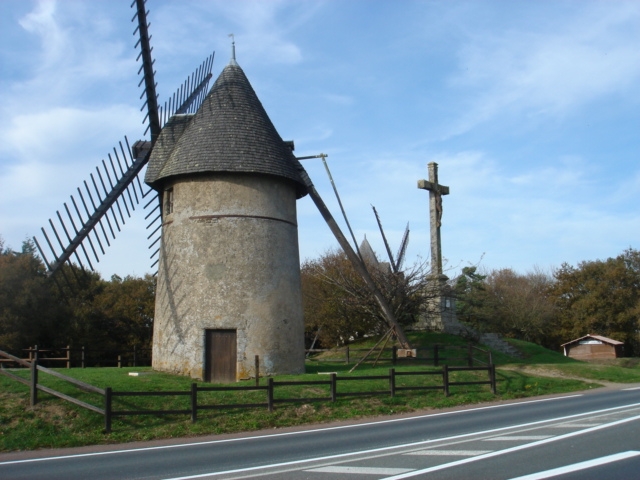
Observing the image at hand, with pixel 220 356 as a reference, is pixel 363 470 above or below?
below

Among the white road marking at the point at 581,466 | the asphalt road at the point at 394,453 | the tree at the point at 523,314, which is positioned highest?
the tree at the point at 523,314

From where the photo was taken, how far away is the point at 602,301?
5528 centimetres

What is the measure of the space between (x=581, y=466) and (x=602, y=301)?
50802mm

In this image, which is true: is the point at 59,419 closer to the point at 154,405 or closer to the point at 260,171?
the point at 154,405

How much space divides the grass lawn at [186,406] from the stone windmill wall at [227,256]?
1.24 m

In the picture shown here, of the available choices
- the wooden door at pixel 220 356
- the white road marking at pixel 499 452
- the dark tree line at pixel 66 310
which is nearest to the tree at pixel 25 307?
the dark tree line at pixel 66 310

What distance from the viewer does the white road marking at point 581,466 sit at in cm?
822

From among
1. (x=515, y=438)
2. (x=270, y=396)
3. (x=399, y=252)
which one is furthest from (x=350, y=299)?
(x=515, y=438)

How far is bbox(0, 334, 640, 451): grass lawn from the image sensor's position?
1387cm

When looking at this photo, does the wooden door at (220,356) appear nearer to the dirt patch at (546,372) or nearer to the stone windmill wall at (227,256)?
the stone windmill wall at (227,256)

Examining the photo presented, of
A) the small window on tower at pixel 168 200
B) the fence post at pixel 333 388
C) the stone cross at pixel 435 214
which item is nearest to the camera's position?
the fence post at pixel 333 388

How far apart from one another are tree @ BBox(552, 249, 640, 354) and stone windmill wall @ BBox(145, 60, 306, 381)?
41.0 m

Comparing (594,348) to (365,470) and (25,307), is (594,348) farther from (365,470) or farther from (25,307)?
(365,470)

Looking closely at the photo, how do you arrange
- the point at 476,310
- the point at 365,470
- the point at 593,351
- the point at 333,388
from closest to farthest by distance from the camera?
the point at 365,470
the point at 333,388
the point at 593,351
the point at 476,310
